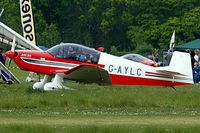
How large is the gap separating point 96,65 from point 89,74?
557mm

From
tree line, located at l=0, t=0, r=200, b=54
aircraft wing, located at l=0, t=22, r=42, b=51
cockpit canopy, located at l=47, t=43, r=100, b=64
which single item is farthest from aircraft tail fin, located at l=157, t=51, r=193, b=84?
tree line, located at l=0, t=0, r=200, b=54

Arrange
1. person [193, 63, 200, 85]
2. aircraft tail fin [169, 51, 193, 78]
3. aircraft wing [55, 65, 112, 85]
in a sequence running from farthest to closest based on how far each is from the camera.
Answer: person [193, 63, 200, 85]
aircraft tail fin [169, 51, 193, 78]
aircraft wing [55, 65, 112, 85]

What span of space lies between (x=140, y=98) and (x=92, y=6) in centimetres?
5041

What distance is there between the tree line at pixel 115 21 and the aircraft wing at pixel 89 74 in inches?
1330

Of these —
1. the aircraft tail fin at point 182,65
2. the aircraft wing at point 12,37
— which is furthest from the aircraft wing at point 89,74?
the aircraft wing at point 12,37

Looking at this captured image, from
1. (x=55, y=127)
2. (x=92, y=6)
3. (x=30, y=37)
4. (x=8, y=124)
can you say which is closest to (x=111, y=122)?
(x=55, y=127)

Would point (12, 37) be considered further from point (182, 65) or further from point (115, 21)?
point (115, 21)

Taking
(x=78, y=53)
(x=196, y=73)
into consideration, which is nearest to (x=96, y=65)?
(x=78, y=53)

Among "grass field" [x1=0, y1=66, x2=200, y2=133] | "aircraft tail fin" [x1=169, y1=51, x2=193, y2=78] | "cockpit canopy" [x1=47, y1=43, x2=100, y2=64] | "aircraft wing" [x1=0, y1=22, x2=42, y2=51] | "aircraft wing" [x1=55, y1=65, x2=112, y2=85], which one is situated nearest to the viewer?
"grass field" [x1=0, y1=66, x2=200, y2=133]

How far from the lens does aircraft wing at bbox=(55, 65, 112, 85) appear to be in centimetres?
1432

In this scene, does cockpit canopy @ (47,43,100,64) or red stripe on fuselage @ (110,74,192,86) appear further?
red stripe on fuselage @ (110,74,192,86)

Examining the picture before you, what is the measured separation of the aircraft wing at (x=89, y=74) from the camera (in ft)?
47.0

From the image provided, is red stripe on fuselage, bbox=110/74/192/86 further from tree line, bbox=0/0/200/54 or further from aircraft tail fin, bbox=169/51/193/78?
tree line, bbox=0/0/200/54

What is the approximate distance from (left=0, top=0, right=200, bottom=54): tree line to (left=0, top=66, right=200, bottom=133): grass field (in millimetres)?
36680
